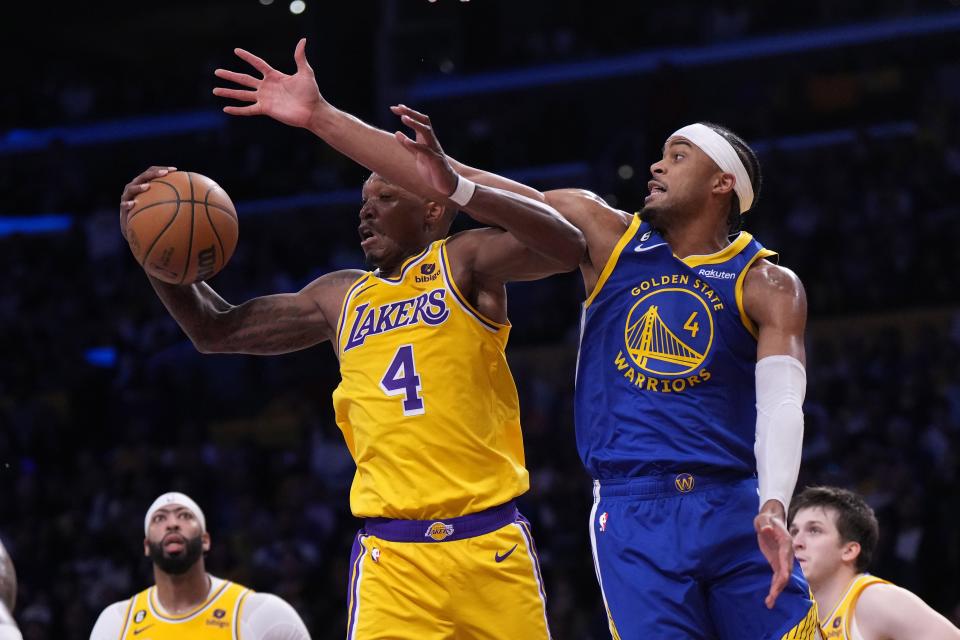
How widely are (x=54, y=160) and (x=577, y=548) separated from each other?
10564 mm

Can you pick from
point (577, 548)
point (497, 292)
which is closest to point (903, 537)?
point (577, 548)

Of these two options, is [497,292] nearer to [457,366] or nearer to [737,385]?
[457,366]

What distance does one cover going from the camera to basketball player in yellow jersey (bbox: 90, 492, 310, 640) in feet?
22.4

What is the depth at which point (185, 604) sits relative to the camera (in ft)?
23.0

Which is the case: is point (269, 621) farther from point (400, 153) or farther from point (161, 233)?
point (400, 153)

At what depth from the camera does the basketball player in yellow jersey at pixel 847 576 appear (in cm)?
506

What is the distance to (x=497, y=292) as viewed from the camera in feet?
15.1

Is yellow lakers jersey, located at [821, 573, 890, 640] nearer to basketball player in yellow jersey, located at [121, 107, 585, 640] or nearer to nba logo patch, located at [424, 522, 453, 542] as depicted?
basketball player in yellow jersey, located at [121, 107, 585, 640]

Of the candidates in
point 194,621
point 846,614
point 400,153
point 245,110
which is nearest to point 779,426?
point 400,153

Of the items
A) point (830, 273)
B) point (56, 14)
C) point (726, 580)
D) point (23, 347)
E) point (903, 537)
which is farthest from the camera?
point (56, 14)

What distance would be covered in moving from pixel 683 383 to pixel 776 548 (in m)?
0.62

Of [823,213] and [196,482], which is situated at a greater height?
[823,213]

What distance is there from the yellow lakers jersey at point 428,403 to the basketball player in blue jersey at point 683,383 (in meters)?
0.44

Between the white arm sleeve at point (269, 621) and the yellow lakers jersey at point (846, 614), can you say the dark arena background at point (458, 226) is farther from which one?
the yellow lakers jersey at point (846, 614)
